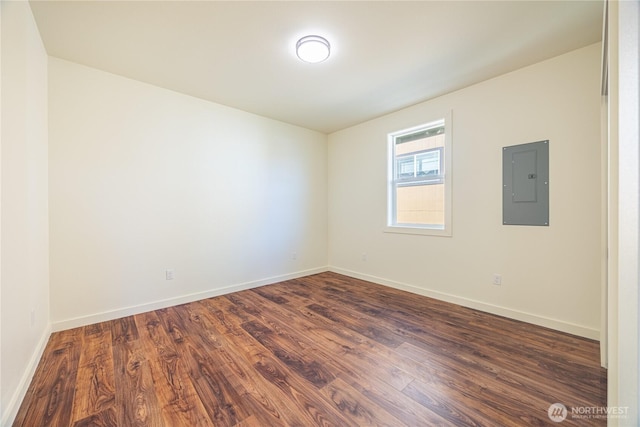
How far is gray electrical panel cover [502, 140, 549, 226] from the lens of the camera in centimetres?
240

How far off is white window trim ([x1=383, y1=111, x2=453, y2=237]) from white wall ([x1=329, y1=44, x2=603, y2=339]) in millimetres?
60

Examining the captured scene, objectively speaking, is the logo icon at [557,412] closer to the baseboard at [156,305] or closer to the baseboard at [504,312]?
the baseboard at [504,312]

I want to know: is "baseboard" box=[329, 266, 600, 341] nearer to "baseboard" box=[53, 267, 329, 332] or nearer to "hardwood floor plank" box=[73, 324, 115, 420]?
"baseboard" box=[53, 267, 329, 332]

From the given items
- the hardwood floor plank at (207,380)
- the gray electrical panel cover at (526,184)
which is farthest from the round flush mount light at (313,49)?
the hardwood floor plank at (207,380)

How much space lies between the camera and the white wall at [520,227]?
2189 mm

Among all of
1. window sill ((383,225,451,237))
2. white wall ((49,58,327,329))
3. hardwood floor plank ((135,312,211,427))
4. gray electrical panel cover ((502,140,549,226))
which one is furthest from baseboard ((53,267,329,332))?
gray electrical panel cover ((502,140,549,226))

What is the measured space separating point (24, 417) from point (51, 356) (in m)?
0.72

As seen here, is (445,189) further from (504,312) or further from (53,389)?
(53,389)

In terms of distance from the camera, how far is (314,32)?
200cm

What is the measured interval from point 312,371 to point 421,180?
2707mm

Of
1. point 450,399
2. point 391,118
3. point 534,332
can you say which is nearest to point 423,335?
point 450,399

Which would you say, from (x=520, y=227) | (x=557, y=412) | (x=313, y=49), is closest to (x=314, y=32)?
(x=313, y=49)

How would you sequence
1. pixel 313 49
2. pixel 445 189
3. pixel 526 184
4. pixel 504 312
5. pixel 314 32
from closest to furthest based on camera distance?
pixel 314 32 < pixel 313 49 < pixel 526 184 < pixel 504 312 < pixel 445 189

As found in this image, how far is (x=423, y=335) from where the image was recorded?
7.39 feet
